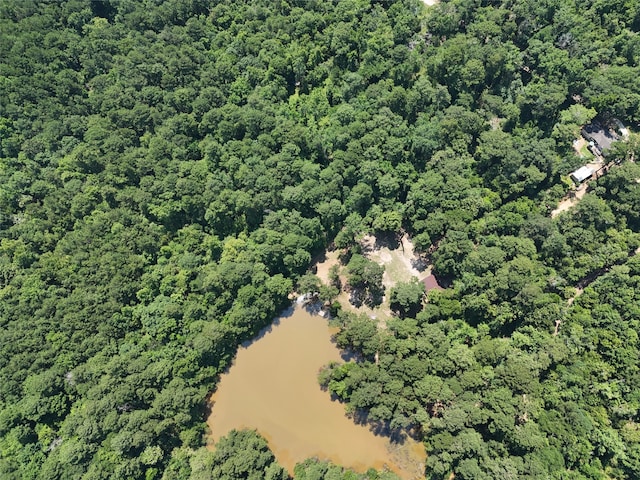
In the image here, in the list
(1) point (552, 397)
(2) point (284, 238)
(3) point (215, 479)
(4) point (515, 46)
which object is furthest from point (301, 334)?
(4) point (515, 46)

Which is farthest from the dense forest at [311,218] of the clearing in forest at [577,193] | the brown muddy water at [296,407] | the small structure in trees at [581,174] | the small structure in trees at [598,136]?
the clearing in forest at [577,193]

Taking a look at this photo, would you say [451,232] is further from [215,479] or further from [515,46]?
[215,479]

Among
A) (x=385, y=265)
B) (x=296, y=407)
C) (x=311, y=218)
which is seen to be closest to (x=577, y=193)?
(x=385, y=265)

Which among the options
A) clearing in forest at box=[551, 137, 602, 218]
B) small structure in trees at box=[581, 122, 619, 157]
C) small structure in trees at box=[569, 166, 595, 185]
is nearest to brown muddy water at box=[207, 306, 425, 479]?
clearing in forest at box=[551, 137, 602, 218]

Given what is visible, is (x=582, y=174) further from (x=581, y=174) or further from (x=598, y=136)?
(x=598, y=136)

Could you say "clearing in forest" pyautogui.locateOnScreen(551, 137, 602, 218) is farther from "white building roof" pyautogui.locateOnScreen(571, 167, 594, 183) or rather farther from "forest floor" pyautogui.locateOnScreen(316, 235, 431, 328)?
"forest floor" pyautogui.locateOnScreen(316, 235, 431, 328)

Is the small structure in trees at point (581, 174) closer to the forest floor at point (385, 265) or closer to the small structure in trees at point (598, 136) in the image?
the small structure in trees at point (598, 136)
